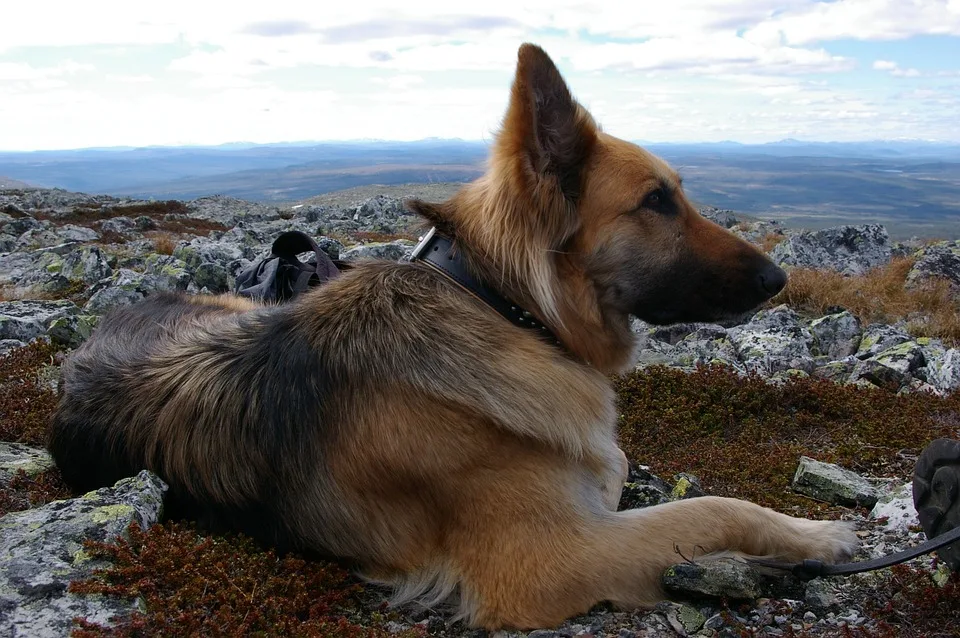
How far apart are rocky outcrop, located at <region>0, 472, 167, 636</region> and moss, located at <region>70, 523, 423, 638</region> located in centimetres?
7

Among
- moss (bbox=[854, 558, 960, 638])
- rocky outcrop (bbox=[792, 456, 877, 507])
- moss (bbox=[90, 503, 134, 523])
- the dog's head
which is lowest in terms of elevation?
rocky outcrop (bbox=[792, 456, 877, 507])

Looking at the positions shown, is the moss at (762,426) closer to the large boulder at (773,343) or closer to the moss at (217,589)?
the large boulder at (773,343)

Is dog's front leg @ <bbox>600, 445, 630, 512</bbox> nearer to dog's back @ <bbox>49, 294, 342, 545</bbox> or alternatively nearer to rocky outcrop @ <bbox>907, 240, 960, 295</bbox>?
dog's back @ <bbox>49, 294, 342, 545</bbox>

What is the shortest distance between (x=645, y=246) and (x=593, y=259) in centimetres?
32

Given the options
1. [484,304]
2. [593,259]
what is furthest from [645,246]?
[484,304]

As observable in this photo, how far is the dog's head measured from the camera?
3.82 metres

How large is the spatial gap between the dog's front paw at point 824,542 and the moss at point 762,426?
0.75 m

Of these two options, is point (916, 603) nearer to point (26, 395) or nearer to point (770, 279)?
point (770, 279)

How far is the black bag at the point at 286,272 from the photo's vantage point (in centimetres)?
614

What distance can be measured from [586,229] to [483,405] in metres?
1.20

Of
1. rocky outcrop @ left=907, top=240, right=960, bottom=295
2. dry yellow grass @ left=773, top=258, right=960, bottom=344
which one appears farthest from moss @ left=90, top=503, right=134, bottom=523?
rocky outcrop @ left=907, top=240, right=960, bottom=295

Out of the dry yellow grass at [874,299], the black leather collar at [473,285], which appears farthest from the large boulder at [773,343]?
the black leather collar at [473,285]

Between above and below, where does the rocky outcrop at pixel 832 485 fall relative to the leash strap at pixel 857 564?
below

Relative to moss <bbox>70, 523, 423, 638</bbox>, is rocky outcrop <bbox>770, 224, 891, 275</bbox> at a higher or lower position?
higher
